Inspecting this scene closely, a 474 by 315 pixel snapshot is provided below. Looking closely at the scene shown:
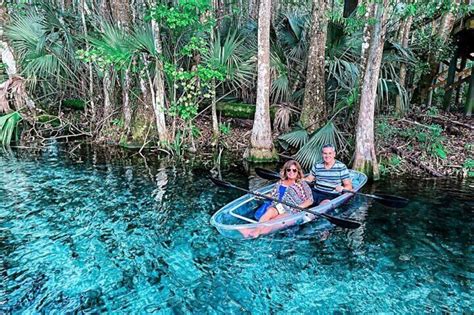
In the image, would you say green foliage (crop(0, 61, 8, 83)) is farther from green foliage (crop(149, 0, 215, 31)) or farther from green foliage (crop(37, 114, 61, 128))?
green foliage (crop(149, 0, 215, 31))

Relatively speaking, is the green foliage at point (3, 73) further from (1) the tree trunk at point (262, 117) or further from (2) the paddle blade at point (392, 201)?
(2) the paddle blade at point (392, 201)

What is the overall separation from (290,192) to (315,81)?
4.59 metres

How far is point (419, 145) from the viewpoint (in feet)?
31.3

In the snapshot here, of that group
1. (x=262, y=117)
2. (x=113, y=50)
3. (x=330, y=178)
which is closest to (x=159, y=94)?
(x=113, y=50)

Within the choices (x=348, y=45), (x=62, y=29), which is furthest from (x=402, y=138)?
(x=62, y=29)

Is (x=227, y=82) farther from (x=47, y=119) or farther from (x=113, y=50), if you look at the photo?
(x=47, y=119)

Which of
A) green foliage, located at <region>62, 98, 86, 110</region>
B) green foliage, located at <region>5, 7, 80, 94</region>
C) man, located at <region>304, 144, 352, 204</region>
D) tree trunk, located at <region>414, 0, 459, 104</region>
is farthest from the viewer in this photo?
green foliage, located at <region>62, 98, 86, 110</region>

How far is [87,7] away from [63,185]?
613 centimetres

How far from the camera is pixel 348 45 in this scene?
1049cm

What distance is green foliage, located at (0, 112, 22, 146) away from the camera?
1084cm

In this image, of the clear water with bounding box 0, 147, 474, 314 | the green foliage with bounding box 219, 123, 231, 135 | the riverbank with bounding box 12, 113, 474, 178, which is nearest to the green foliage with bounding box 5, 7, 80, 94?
the riverbank with bounding box 12, 113, 474, 178

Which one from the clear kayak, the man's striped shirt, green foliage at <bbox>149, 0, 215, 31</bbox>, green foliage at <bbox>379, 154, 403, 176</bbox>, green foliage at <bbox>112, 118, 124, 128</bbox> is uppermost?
green foliage at <bbox>149, 0, 215, 31</bbox>

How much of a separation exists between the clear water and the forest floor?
1214 millimetres

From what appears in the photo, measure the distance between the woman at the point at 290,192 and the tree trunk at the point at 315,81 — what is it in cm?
388
